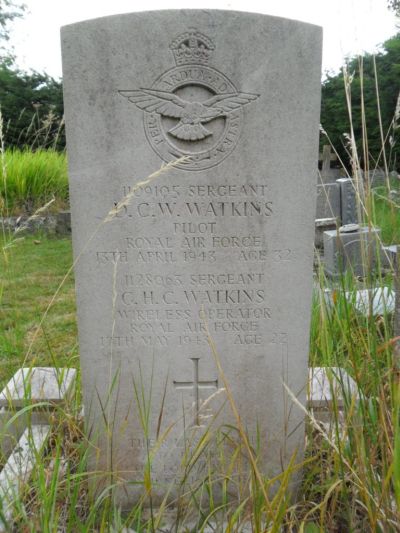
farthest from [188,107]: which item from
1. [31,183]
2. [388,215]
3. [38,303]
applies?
[31,183]

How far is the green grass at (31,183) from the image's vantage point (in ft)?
26.3

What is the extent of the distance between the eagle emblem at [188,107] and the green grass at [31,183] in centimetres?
624

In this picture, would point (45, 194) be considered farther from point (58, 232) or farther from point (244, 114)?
point (244, 114)

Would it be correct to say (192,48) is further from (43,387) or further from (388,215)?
(388,215)

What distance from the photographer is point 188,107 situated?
6.58ft

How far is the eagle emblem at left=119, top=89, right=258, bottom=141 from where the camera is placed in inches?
77.9

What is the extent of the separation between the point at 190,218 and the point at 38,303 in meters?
3.20

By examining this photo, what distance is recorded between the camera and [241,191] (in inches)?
81.8

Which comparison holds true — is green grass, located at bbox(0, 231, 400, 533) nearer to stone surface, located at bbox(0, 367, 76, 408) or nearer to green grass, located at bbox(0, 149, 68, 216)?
stone surface, located at bbox(0, 367, 76, 408)

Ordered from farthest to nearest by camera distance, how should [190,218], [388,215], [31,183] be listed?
1. [31,183]
2. [388,215]
3. [190,218]

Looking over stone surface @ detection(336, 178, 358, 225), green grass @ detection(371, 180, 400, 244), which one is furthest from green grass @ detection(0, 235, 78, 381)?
stone surface @ detection(336, 178, 358, 225)

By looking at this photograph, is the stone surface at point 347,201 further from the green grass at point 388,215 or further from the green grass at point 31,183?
the green grass at point 31,183

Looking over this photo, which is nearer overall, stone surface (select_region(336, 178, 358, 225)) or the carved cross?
the carved cross

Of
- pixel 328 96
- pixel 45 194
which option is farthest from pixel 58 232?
pixel 328 96
